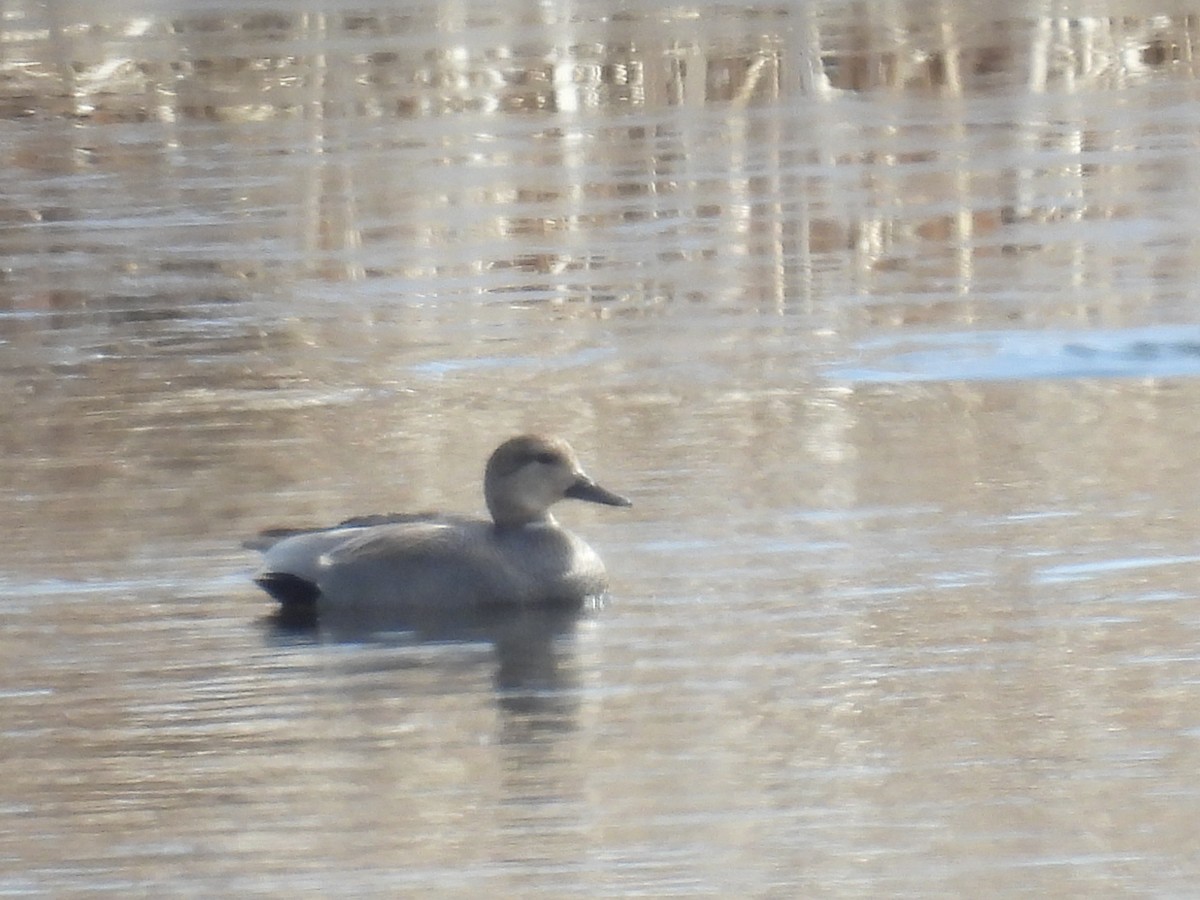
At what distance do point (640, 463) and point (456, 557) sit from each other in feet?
4.63

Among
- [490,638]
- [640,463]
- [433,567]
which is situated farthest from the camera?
[640,463]

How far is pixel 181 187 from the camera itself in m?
17.5

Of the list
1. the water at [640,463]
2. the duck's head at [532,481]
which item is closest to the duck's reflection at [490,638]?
the water at [640,463]

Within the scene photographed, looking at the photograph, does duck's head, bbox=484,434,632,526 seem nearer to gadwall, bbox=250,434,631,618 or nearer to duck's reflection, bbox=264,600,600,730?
gadwall, bbox=250,434,631,618

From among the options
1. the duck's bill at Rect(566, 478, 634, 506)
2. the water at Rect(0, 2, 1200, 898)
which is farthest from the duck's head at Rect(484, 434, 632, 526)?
the water at Rect(0, 2, 1200, 898)

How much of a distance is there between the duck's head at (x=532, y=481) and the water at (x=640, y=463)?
12.1 inches

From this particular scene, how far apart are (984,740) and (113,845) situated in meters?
2.07

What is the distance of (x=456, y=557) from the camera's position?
9.44 m

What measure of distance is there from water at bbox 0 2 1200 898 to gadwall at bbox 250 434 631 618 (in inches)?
6.3

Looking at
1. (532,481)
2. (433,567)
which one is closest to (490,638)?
(433,567)

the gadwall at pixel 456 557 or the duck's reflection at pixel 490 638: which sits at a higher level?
the gadwall at pixel 456 557

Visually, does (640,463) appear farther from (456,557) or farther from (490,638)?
(490,638)

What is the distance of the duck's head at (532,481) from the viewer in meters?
9.66

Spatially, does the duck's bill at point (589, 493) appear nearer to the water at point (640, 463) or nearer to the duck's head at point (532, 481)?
the duck's head at point (532, 481)
